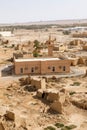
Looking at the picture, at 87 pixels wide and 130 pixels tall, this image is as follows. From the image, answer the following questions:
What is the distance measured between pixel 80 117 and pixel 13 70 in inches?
737

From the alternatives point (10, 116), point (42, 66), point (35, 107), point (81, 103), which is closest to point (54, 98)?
point (35, 107)

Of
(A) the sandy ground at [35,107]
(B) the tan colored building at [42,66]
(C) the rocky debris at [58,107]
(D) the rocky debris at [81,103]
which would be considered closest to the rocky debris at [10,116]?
(A) the sandy ground at [35,107]

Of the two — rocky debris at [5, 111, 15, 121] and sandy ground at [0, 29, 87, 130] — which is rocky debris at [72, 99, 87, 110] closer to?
sandy ground at [0, 29, 87, 130]

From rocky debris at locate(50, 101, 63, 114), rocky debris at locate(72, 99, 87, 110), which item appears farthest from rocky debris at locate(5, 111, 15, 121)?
rocky debris at locate(72, 99, 87, 110)

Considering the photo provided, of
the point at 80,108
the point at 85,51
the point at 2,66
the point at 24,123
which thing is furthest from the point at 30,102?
the point at 85,51

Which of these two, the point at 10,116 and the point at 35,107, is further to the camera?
the point at 35,107

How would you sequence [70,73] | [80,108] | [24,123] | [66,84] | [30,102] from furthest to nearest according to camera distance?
[70,73] → [66,84] → [30,102] → [80,108] → [24,123]

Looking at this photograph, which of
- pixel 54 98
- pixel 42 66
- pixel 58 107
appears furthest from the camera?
pixel 42 66

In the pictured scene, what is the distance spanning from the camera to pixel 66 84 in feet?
110

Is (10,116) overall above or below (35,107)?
above

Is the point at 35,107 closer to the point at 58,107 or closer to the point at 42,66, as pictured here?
the point at 58,107

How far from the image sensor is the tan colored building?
38688 mm

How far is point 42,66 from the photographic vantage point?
39031 mm

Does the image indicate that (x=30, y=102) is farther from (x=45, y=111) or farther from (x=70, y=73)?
(x=70, y=73)
